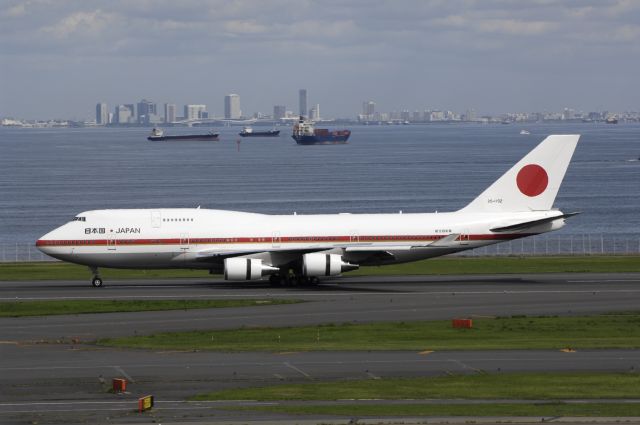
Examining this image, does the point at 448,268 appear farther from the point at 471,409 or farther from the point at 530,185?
the point at 471,409

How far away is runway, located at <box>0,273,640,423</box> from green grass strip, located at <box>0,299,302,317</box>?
1.52 meters

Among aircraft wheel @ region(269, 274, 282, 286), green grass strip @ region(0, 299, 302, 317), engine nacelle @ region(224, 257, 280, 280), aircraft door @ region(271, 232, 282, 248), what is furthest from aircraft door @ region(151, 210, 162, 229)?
green grass strip @ region(0, 299, 302, 317)

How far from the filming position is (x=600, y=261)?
74438 millimetres

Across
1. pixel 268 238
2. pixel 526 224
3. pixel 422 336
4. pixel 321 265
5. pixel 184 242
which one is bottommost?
pixel 422 336

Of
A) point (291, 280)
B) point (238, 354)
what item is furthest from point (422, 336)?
point (291, 280)

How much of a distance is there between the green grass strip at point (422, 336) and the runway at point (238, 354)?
1.50m

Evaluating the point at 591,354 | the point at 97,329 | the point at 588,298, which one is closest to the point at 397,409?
the point at 591,354

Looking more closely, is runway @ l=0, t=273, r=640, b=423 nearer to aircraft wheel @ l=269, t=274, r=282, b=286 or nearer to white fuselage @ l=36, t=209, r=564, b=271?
aircraft wheel @ l=269, t=274, r=282, b=286

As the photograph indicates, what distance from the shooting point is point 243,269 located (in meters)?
60.5

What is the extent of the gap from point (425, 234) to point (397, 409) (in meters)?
34.3

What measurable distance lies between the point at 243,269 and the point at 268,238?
107 inches

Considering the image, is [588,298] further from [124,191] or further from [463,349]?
[124,191]

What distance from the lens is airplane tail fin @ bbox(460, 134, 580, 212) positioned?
6488cm

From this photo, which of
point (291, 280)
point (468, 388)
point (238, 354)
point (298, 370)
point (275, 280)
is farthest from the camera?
point (275, 280)
